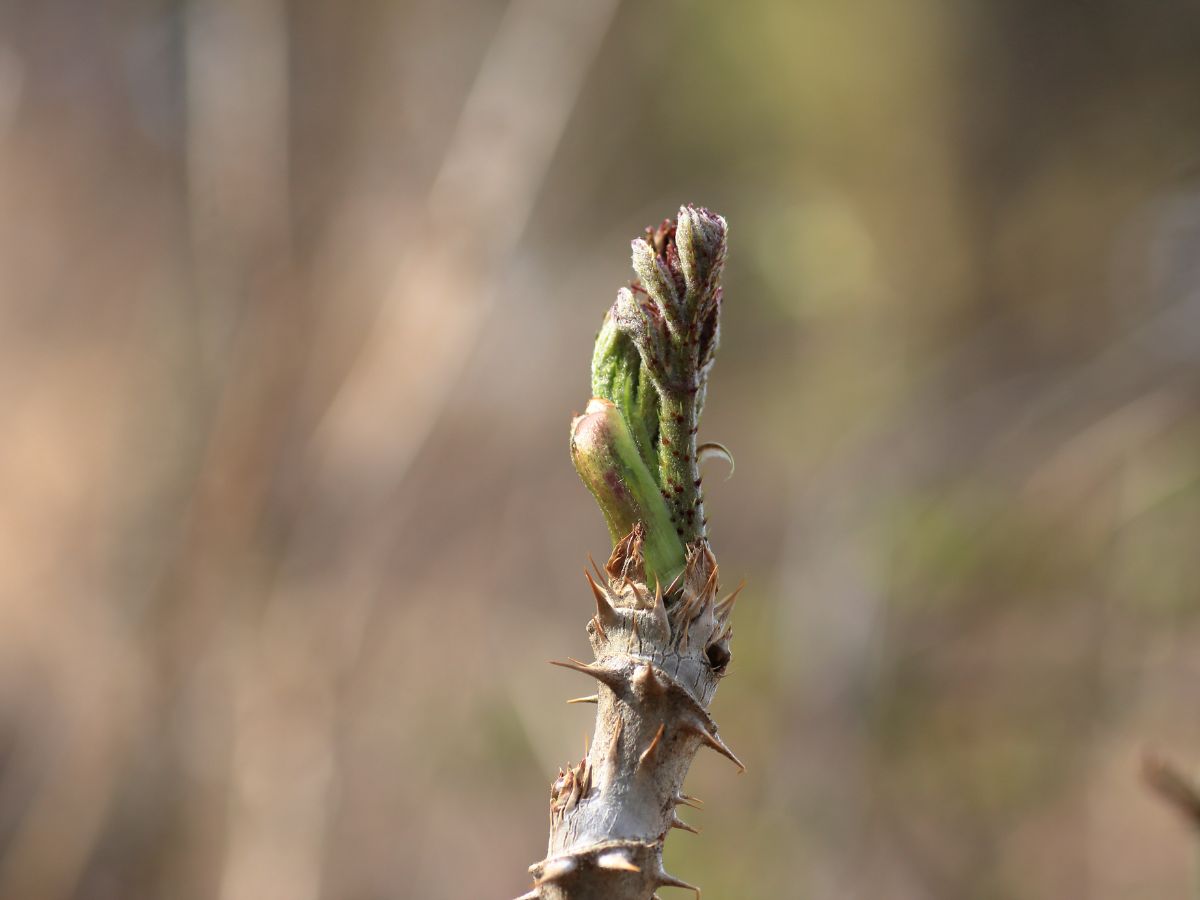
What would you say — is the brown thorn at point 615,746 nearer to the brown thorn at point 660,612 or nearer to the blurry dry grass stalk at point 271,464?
the brown thorn at point 660,612

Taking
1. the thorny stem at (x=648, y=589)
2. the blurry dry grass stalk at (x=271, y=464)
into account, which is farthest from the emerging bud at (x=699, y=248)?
the blurry dry grass stalk at (x=271, y=464)

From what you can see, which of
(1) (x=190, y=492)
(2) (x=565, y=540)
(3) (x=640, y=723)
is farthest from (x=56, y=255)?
(3) (x=640, y=723)

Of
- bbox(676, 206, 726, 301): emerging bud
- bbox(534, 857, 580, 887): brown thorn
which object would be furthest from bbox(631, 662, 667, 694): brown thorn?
bbox(676, 206, 726, 301): emerging bud

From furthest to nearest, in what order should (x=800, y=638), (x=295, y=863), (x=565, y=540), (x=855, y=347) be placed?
(x=855, y=347) < (x=565, y=540) < (x=800, y=638) < (x=295, y=863)

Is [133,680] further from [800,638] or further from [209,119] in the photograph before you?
[800,638]

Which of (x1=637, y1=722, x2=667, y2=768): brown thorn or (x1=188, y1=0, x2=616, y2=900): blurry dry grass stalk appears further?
(x1=188, y1=0, x2=616, y2=900): blurry dry grass stalk

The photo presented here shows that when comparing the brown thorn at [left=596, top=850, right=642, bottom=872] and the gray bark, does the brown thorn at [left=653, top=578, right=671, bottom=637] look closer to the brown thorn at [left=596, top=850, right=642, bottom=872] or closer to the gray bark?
the gray bark
